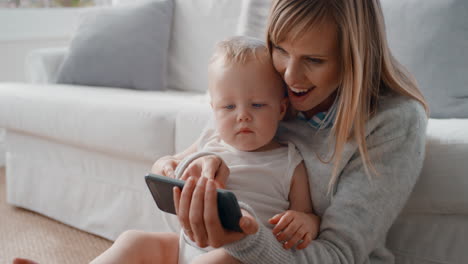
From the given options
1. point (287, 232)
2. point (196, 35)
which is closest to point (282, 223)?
point (287, 232)

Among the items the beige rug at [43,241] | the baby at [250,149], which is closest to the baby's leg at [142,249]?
the baby at [250,149]

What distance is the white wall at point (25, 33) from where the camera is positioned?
109 inches

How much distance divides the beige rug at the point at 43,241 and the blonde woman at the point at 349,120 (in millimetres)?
847

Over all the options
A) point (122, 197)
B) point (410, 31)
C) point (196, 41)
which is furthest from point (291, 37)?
point (196, 41)

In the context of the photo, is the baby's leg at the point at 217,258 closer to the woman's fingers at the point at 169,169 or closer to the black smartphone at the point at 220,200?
the black smartphone at the point at 220,200

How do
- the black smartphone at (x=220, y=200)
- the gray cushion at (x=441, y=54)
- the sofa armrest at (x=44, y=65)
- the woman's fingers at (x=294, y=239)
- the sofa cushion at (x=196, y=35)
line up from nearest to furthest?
the black smartphone at (x=220, y=200) < the woman's fingers at (x=294, y=239) < the gray cushion at (x=441, y=54) < the sofa cushion at (x=196, y=35) < the sofa armrest at (x=44, y=65)

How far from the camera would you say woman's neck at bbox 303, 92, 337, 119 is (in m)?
1.04

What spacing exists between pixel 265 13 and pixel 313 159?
2.46 feet

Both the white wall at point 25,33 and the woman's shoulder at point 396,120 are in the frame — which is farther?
the white wall at point 25,33

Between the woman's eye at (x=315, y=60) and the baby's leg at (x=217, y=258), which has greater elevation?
the woman's eye at (x=315, y=60)

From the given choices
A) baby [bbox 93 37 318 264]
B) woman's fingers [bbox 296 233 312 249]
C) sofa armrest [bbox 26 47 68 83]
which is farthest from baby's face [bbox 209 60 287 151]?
sofa armrest [bbox 26 47 68 83]

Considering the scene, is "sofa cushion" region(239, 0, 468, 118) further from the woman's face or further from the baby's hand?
the baby's hand

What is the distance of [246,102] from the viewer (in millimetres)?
956

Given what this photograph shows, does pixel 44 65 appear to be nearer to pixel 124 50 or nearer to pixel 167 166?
pixel 124 50
